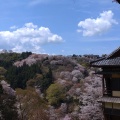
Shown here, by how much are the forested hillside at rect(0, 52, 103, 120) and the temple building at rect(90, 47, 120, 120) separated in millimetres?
1156

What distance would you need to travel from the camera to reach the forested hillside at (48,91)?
39812mm

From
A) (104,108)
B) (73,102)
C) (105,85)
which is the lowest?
(73,102)

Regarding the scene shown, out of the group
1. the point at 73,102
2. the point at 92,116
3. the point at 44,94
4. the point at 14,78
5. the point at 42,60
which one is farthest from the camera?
the point at 42,60

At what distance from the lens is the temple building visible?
42.6 feet

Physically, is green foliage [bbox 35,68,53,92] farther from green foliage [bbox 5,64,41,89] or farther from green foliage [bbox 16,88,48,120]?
green foliage [bbox 16,88,48,120]

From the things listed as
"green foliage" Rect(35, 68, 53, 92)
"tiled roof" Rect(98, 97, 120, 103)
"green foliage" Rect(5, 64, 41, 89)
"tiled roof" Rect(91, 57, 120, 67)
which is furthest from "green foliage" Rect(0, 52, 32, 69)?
"tiled roof" Rect(98, 97, 120, 103)

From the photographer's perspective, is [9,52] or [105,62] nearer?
[105,62]

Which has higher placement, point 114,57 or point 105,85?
point 114,57

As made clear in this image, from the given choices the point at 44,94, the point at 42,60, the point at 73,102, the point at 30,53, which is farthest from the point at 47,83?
the point at 30,53

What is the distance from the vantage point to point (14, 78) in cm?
8119

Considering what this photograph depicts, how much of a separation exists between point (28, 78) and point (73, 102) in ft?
65.8

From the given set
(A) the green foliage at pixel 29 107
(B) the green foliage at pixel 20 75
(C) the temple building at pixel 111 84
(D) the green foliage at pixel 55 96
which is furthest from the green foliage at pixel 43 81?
(C) the temple building at pixel 111 84

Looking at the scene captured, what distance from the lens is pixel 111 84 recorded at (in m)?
13.3

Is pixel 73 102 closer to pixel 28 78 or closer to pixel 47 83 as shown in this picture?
pixel 47 83
